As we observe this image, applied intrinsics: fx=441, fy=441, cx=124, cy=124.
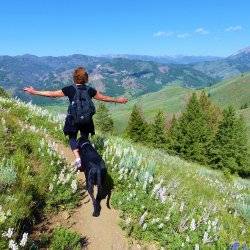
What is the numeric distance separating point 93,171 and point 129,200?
40.5 inches

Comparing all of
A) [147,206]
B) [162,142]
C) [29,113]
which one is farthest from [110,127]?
[147,206]

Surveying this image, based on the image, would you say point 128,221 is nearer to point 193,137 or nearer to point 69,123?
point 69,123

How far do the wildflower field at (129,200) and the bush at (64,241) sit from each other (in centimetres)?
50

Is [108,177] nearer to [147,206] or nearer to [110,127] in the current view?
[147,206]

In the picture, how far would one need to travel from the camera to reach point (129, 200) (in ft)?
28.9

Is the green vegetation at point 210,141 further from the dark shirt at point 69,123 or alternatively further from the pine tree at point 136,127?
the dark shirt at point 69,123

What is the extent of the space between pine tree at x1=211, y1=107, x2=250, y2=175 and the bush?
65003 millimetres

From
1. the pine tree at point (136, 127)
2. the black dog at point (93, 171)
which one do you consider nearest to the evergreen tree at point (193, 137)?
the pine tree at point (136, 127)

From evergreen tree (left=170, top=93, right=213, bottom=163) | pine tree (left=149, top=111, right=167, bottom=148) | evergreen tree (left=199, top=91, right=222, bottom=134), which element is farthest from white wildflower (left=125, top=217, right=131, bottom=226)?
evergreen tree (left=199, top=91, right=222, bottom=134)

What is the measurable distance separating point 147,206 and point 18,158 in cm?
272

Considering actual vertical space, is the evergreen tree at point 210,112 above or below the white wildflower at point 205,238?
below

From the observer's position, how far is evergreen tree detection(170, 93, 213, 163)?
70.3 meters

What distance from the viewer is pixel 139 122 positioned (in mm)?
74812

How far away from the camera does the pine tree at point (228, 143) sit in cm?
7012
